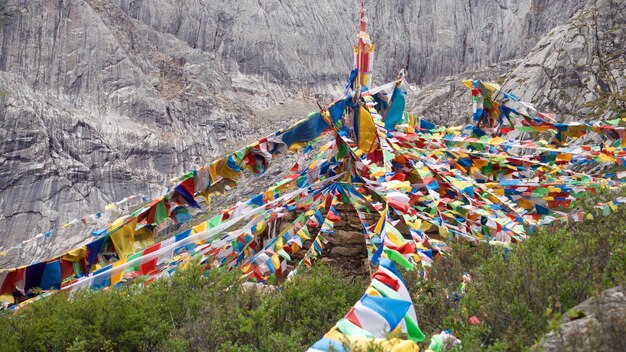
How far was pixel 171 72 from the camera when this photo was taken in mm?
81062

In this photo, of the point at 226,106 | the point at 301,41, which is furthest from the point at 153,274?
the point at 301,41

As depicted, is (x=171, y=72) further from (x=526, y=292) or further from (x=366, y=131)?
(x=526, y=292)

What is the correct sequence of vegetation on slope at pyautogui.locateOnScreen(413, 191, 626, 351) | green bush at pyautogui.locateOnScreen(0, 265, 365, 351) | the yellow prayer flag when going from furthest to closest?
the yellow prayer flag
green bush at pyautogui.locateOnScreen(0, 265, 365, 351)
vegetation on slope at pyautogui.locateOnScreen(413, 191, 626, 351)

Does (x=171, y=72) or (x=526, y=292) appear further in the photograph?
(x=171, y=72)

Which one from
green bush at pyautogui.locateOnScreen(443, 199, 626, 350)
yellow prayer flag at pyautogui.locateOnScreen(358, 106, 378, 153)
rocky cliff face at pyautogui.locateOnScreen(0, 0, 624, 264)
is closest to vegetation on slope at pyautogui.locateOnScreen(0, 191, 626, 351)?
green bush at pyautogui.locateOnScreen(443, 199, 626, 350)

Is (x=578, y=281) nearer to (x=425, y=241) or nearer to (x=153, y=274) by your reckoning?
(x=425, y=241)

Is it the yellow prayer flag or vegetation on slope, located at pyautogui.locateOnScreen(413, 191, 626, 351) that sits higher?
the yellow prayer flag

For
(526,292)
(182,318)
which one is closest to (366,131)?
(182,318)

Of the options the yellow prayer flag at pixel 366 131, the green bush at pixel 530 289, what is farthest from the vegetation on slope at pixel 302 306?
the yellow prayer flag at pixel 366 131

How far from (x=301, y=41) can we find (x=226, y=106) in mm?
21007

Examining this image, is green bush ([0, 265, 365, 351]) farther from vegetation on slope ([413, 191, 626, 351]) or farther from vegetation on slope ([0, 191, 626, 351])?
vegetation on slope ([413, 191, 626, 351])

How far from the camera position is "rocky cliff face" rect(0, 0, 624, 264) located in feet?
207

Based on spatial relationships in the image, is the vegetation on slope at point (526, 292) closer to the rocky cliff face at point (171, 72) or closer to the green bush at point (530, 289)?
the green bush at point (530, 289)

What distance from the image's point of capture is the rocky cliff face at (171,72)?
6303 cm
